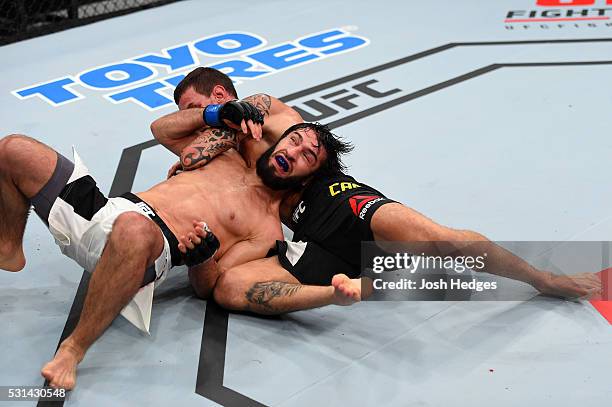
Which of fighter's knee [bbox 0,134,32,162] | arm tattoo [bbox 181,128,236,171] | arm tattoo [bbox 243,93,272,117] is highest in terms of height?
fighter's knee [bbox 0,134,32,162]

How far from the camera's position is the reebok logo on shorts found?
330cm

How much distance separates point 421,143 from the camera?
4.51m

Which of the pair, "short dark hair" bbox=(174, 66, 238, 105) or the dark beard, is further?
"short dark hair" bbox=(174, 66, 238, 105)

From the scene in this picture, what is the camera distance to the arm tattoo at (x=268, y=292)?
314cm

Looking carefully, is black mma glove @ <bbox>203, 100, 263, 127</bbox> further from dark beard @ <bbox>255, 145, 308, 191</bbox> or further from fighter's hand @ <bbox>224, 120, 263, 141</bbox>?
dark beard @ <bbox>255, 145, 308, 191</bbox>

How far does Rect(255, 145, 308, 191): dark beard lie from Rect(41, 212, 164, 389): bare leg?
26.5 inches

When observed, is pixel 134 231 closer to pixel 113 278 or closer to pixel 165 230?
pixel 113 278

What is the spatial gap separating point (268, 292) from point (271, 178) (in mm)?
520

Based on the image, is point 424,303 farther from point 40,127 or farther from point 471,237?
point 40,127

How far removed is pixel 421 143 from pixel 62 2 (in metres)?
3.17

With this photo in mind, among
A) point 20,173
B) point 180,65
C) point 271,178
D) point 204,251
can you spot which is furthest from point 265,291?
point 180,65

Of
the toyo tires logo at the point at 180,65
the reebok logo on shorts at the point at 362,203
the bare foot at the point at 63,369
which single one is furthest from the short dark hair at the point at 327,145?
the toyo tires logo at the point at 180,65

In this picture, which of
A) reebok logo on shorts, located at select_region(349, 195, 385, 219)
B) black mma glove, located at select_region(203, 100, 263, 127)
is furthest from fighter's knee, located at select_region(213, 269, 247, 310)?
black mma glove, located at select_region(203, 100, 263, 127)

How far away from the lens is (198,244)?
3006mm
